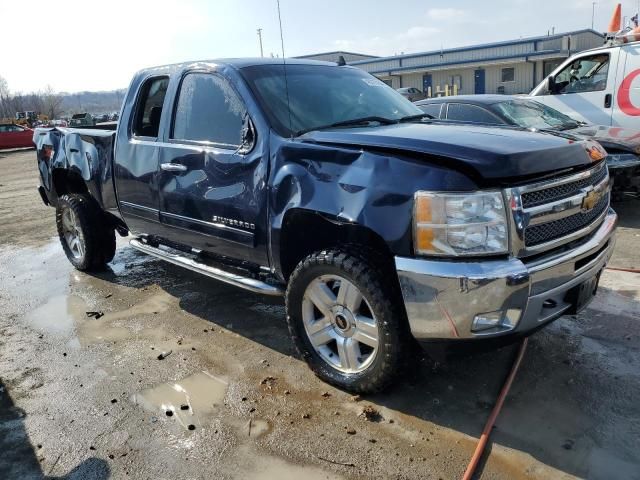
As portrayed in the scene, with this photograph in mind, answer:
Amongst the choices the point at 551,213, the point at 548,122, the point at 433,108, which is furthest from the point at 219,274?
the point at 548,122

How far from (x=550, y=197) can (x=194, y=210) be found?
243 cm

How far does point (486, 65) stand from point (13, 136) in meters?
28.7

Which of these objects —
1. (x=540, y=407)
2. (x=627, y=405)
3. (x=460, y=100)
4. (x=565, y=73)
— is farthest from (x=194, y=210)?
(x=565, y=73)

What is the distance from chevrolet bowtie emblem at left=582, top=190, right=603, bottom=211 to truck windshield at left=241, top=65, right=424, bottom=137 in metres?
1.41

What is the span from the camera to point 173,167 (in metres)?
4.05

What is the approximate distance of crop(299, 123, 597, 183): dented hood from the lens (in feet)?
8.50

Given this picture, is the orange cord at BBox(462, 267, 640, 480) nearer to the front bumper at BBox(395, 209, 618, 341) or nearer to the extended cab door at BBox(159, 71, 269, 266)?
the front bumper at BBox(395, 209, 618, 341)

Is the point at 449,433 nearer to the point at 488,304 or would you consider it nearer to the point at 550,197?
the point at 488,304

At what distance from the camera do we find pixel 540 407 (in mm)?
2973

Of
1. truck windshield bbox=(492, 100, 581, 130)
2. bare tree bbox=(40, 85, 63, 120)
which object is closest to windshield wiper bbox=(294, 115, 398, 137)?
truck windshield bbox=(492, 100, 581, 130)

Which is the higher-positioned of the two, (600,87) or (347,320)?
(600,87)

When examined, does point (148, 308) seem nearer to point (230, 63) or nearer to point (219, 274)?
point (219, 274)

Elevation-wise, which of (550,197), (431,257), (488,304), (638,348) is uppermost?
(550,197)

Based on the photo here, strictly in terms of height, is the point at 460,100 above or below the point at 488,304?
above
